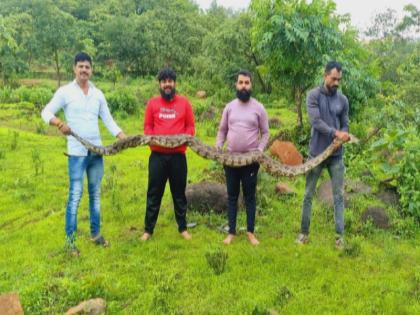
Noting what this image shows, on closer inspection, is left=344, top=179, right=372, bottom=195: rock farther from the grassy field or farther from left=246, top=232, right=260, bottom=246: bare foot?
left=246, top=232, right=260, bottom=246: bare foot

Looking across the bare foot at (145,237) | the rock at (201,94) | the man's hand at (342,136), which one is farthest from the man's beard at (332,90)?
the rock at (201,94)

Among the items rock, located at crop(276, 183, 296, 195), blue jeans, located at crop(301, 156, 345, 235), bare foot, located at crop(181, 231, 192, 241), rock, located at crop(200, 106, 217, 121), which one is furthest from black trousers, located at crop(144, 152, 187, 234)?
rock, located at crop(200, 106, 217, 121)

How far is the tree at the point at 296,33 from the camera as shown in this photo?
1078 cm

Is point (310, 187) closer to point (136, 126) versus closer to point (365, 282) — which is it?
point (365, 282)

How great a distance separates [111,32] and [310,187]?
36.1 metres

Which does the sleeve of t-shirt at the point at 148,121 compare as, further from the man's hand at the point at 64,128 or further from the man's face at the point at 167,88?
the man's hand at the point at 64,128

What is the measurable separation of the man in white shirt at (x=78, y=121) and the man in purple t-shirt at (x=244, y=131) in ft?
6.28

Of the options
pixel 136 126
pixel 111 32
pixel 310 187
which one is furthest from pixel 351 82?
pixel 111 32

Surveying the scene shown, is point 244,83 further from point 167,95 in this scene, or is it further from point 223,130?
point 167,95

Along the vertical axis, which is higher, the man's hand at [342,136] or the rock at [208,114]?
the man's hand at [342,136]

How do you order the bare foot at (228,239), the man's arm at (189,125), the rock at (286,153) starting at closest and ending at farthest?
the man's arm at (189,125), the bare foot at (228,239), the rock at (286,153)

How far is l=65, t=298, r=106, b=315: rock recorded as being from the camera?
15.7 ft

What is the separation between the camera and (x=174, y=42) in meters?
38.3

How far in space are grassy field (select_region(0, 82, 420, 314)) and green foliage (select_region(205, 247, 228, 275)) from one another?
20 mm
